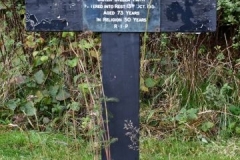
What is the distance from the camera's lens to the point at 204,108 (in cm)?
548

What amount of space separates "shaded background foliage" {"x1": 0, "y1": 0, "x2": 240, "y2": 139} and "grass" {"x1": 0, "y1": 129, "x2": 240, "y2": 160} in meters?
0.20

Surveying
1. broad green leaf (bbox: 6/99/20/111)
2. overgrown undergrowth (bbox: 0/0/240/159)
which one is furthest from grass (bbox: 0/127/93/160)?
broad green leaf (bbox: 6/99/20/111)

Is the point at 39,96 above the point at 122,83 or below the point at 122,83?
below

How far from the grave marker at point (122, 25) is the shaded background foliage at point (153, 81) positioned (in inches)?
50.8

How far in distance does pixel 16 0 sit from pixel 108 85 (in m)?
3.65

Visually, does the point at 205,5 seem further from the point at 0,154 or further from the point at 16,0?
the point at 16,0

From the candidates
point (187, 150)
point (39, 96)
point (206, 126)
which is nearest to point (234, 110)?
point (206, 126)

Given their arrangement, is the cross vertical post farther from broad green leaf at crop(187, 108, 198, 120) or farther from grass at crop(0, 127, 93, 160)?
broad green leaf at crop(187, 108, 198, 120)

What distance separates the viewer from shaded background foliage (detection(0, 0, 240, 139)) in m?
5.31

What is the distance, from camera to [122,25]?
3.65m

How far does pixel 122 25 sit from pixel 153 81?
219 centimetres

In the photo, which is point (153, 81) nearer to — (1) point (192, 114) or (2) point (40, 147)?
(1) point (192, 114)

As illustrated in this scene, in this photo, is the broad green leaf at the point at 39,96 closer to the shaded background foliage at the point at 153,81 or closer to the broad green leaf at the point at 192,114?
the shaded background foliage at the point at 153,81

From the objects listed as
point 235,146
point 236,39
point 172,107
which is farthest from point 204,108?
point 236,39
